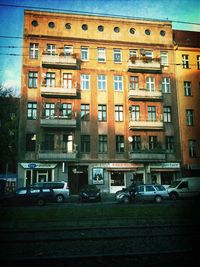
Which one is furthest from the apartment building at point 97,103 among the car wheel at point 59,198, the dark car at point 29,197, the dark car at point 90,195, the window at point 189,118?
the dark car at point 29,197

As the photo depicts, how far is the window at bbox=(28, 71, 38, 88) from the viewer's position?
91.9ft

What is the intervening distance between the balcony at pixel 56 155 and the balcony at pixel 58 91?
644 cm

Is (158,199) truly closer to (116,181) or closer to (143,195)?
(143,195)

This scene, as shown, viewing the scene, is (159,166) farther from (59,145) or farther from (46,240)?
(46,240)

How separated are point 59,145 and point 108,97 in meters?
8.07

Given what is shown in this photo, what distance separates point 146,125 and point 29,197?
616 inches

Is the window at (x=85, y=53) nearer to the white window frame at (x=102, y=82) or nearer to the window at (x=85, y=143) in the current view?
the white window frame at (x=102, y=82)

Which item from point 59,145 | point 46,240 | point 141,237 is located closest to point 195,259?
point 141,237

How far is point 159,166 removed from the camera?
28.2 m

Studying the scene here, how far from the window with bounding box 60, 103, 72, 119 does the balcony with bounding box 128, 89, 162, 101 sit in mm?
7120

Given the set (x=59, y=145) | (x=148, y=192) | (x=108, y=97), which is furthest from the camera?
(x=108, y=97)

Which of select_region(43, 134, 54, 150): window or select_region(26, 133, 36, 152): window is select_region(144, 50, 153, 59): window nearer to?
select_region(43, 134, 54, 150): window

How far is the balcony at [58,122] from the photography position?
26.6m

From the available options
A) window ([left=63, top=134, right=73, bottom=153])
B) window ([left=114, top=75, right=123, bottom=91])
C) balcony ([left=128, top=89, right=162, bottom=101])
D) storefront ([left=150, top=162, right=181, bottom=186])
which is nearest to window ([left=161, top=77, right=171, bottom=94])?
balcony ([left=128, top=89, right=162, bottom=101])
